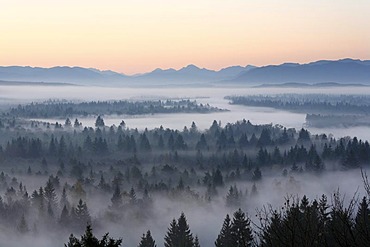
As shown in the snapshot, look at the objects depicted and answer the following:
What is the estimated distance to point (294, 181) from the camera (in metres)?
66.0

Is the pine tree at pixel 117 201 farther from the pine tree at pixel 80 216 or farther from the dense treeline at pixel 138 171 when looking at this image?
the pine tree at pixel 80 216

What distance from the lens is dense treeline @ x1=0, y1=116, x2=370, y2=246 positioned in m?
52.7

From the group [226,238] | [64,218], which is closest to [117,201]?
[64,218]

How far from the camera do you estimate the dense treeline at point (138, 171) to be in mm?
Answer: 52719

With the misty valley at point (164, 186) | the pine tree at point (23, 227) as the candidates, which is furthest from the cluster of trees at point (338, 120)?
the pine tree at point (23, 227)

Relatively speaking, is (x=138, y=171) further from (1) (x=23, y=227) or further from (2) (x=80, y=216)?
(1) (x=23, y=227)

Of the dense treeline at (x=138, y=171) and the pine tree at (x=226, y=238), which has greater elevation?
the pine tree at (x=226, y=238)

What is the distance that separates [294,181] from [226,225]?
3540cm

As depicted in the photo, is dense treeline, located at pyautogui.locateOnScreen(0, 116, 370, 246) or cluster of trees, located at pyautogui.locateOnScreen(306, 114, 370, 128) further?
cluster of trees, located at pyautogui.locateOnScreen(306, 114, 370, 128)

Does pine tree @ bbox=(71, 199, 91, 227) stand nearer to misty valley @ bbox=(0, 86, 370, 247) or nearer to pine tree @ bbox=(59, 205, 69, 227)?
misty valley @ bbox=(0, 86, 370, 247)

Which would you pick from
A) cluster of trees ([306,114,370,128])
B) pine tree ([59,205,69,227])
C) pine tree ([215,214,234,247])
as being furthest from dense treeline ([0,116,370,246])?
cluster of trees ([306,114,370,128])

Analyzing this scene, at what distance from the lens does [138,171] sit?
71.9m

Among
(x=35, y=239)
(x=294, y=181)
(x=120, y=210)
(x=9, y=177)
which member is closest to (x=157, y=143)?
(x=9, y=177)

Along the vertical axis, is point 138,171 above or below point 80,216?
above
